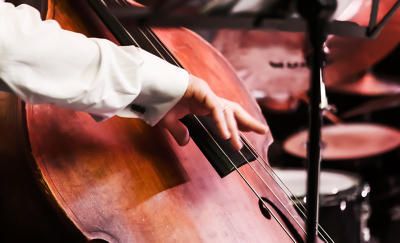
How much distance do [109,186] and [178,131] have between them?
154 millimetres

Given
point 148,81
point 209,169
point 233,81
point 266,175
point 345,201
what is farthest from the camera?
point 345,201

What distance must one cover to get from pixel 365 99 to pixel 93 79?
6.12ft

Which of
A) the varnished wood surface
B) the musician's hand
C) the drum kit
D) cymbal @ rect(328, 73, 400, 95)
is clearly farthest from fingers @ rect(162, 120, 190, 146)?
cymbal @ rect(328, 73, 400, 95)

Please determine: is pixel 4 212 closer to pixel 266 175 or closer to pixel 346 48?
pixel 266 175

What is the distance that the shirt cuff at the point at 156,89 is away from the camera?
18.5 inches

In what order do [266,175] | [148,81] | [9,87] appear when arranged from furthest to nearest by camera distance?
[266,175]
[148,81]
[9,87]

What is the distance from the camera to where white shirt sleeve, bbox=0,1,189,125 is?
1.18ft

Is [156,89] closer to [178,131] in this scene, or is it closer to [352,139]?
[178,131]

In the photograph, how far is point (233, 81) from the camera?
33.3 inches

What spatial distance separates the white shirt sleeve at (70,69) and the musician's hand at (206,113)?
4 cm

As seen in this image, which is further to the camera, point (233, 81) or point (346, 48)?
point (346, 48)

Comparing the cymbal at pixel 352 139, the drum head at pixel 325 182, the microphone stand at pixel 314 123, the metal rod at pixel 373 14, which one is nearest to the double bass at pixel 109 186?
the microphone stand at pixel 314 123

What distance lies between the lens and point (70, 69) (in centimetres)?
40

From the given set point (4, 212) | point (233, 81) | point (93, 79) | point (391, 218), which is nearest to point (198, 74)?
point (233, 81)
